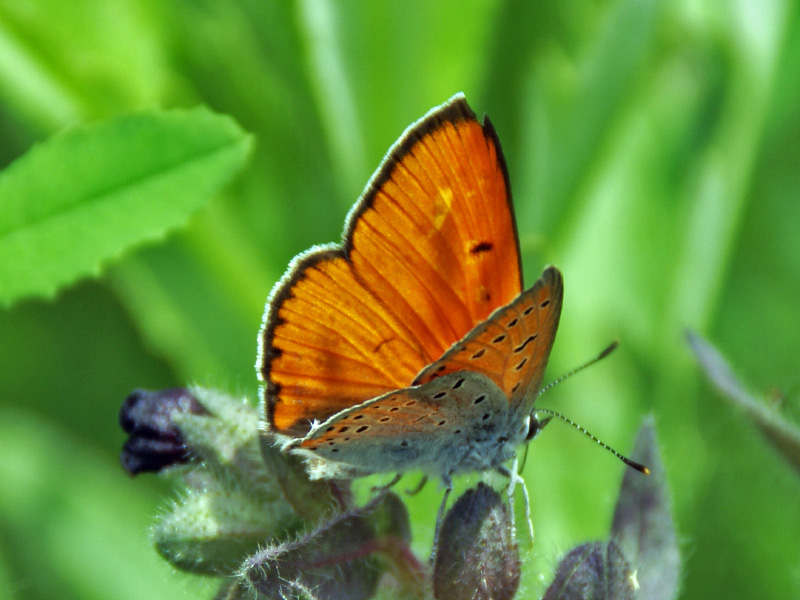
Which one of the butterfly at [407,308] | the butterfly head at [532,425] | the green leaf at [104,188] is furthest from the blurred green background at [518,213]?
the green leaf at [104,188]

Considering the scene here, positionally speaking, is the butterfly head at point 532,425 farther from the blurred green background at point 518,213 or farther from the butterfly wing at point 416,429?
the blurred green background at point 518,213

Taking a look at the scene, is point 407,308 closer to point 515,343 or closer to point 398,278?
point 398,278

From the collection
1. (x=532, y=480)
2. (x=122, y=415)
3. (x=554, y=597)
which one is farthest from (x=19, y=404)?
(x=554, y=597)

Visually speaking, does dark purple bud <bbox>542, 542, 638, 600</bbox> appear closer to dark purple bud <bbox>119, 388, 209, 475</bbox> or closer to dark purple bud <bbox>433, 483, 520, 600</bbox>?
dark purple bud <bbox>433, 483, 520, 600</bbox>

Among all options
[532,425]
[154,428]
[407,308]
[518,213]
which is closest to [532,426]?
[532,425]

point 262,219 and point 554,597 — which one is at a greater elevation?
point 262,219

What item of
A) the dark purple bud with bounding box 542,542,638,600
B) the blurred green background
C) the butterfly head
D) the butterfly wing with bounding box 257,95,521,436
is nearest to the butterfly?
the butterfly wing with bounding box 257,95,521,436

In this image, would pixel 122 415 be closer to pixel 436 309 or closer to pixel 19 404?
pixel 436 309
